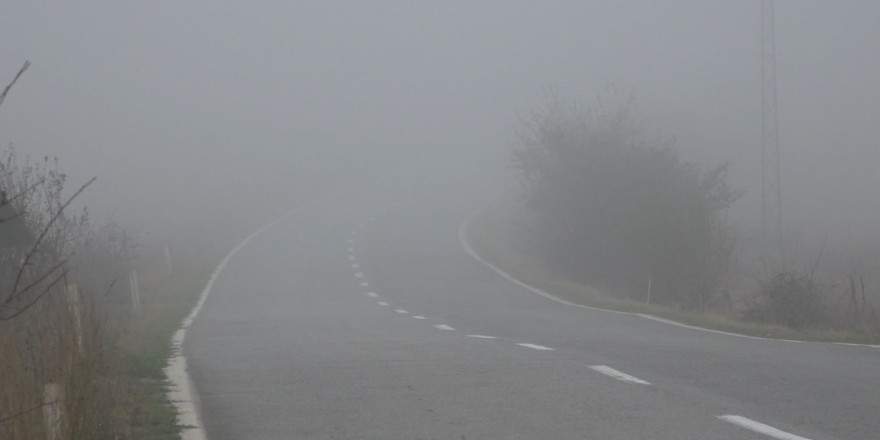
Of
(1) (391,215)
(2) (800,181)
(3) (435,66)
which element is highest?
(3) (435,66)

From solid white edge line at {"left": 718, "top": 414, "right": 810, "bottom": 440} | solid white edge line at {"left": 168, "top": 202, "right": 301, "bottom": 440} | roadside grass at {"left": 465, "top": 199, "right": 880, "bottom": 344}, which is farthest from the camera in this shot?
roadside grass at {"left": 465, "top": 199, "right": 880, "bottom": 344}

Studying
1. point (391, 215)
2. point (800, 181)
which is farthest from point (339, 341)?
point (800, 181)

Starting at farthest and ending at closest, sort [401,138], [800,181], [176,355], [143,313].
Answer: [401,138]
[800,181]
[143,313]
[176,355]

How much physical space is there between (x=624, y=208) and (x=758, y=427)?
1018 inches

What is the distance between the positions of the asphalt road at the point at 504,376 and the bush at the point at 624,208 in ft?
15.4

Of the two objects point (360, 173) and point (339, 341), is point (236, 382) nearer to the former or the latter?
point (339, 341)

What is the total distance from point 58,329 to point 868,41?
144476 millimetres

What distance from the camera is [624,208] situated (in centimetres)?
3509

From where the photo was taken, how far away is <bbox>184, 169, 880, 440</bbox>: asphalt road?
32.1 ft

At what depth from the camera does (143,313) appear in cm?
2605

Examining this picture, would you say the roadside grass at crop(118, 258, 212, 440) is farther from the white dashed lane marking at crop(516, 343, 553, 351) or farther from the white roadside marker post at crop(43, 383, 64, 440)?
the white dashed lane marking at crop(516, 343, 553, 351)

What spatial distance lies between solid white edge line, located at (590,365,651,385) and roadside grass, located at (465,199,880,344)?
6277 mm

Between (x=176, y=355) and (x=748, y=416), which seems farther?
(x=176, y=355)

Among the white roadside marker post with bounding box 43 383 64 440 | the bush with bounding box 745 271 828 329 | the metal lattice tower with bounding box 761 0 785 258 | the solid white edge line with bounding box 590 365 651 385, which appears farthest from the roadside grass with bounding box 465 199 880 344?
the white roadside marker post with bounding box 43 383 64 440
